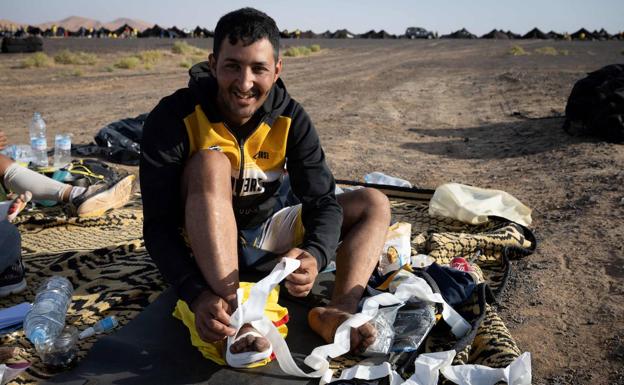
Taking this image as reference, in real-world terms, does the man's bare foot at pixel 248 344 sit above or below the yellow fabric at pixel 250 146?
below

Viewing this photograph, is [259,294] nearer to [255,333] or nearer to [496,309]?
[255,333]

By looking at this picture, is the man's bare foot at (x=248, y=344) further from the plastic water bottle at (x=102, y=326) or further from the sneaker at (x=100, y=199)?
the sneaker at (x=100, y=199)

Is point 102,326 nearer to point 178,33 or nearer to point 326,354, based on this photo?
point 326,354

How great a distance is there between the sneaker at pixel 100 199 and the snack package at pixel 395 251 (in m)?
2.51

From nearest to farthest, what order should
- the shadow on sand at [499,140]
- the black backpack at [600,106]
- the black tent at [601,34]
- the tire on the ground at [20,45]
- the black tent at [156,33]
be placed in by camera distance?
1. the black backpack at [600,106]
2. the shadow on sand at [499,140]
3. the tire on the ground at [20,45]
4. the black tent at [156,33]
5. the black tent at [601,34]

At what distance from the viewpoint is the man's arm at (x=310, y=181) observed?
304cm

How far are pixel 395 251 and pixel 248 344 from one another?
1.42 metres

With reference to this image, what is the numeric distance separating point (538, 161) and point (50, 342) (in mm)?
5875

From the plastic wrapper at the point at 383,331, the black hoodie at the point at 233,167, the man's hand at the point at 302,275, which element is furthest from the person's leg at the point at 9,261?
the plastic wrapper at the point at 383,331

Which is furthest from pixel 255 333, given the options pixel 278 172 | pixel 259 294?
pixel 278 172

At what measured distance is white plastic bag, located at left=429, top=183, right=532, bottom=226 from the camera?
15.5ft

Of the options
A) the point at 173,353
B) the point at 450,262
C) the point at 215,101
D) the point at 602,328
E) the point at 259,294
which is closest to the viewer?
the point at 259,294

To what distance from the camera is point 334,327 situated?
2.80m

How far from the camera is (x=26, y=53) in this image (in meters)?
26.8
